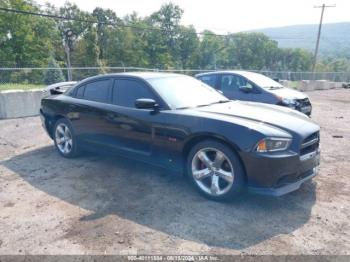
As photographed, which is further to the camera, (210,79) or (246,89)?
(210,79)

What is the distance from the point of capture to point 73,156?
5.69m

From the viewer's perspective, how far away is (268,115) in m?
4.08

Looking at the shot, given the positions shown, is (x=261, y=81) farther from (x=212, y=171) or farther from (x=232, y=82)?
(x=212, y=171)

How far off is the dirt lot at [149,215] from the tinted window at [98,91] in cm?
117

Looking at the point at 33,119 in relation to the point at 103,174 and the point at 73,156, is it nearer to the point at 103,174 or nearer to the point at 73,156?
the point at 73,156

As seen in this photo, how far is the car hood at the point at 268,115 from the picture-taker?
12.4 ft

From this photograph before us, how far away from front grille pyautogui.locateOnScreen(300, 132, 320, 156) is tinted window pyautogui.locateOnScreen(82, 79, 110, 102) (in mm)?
3041

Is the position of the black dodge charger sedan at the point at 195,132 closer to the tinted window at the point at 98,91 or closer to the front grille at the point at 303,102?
the tinted window at the point at 98,91

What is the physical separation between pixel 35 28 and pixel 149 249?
162 ft

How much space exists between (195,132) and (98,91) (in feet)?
7.06

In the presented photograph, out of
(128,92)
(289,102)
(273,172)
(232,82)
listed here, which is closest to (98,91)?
(128,92)

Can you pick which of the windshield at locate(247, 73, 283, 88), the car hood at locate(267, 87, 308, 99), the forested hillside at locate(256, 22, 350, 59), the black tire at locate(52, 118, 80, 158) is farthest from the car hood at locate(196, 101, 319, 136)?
the forested hillside at locate(256, 22, 350, 59)

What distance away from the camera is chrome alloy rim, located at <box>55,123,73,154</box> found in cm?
570

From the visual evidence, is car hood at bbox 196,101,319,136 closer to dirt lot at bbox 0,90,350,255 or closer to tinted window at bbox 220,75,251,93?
dirt lot at bbox 0,90,350,255
